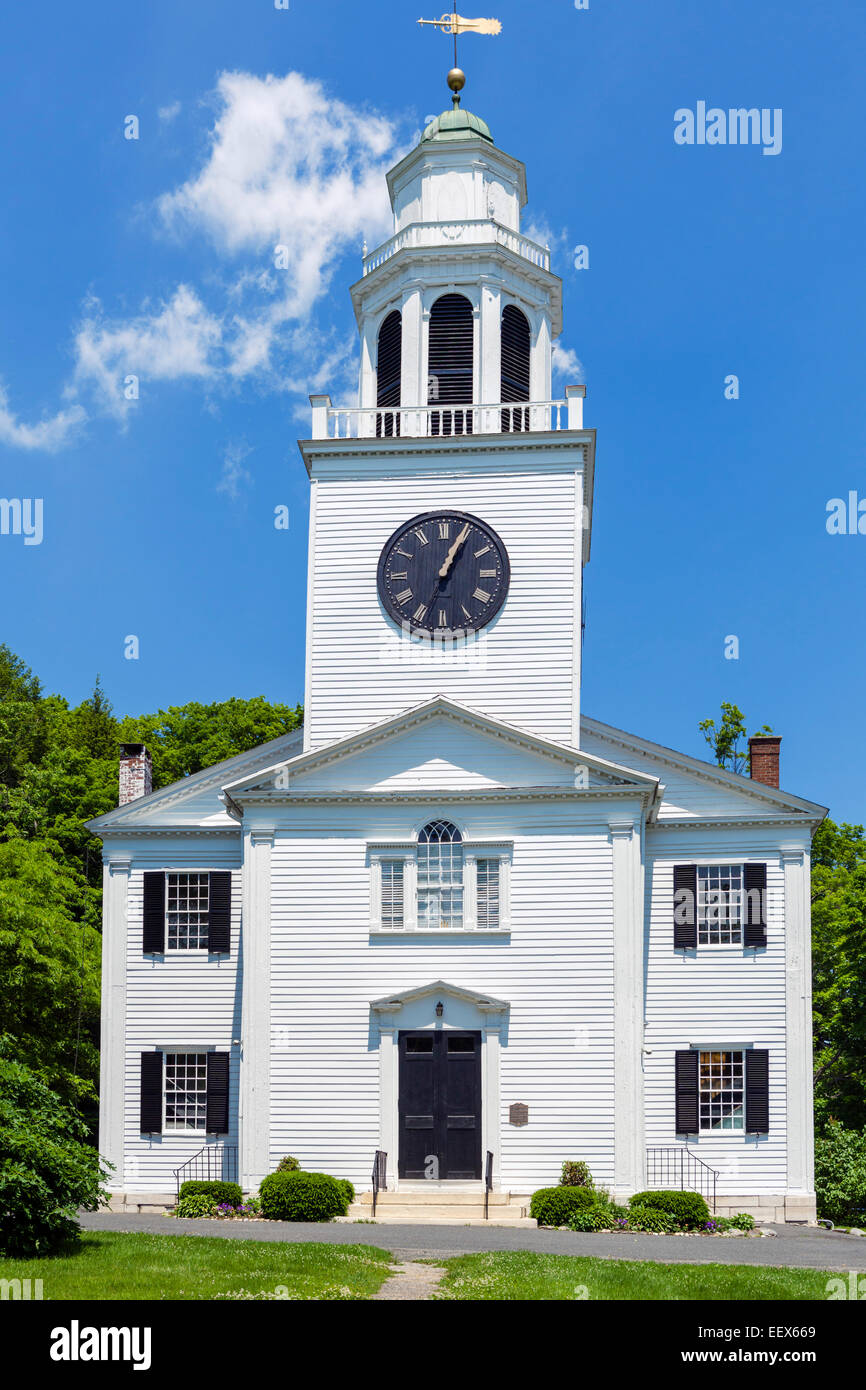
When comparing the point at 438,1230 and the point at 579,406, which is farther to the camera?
the point at 579,406

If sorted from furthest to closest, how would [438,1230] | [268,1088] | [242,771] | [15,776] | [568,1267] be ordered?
[15,776], [242,771], [268,1088], [438,1230], [568,1267]

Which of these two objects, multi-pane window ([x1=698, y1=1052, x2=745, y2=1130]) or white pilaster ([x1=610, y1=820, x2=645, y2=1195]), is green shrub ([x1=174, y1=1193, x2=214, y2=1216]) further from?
multi-pane window ([x1=698, y1=1052, x2=745, y2=1130])

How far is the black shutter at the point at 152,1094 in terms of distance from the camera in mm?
29859

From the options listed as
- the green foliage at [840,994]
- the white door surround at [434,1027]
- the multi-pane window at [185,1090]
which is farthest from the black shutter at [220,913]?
the green foliage at [840,994]

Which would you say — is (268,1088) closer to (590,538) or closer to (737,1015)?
(737,1015)

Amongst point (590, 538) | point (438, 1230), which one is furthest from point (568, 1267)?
point (590, 538)

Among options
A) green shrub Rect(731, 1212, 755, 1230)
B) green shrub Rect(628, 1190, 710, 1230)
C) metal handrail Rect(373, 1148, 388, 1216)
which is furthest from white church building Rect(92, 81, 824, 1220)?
green shrub Rect(731, 1212, 755, 1230)

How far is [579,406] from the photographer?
3089 cm

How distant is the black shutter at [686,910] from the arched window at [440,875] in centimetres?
491

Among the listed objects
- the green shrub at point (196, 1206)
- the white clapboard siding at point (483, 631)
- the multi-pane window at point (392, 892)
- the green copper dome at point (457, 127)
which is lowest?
the green shrub at point (196, 1206)

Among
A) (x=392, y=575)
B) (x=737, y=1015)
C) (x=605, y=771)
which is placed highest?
(x=392, y=575)

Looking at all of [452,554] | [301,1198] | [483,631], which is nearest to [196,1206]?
[301,1198]

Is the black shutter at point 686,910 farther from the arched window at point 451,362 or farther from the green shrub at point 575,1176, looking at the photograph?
the arched window at point 451,362

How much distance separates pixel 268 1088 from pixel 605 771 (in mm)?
8584
